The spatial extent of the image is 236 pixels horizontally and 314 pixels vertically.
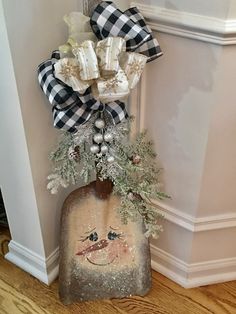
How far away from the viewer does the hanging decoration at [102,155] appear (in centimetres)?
96

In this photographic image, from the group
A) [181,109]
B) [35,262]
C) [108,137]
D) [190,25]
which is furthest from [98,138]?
[35,262]

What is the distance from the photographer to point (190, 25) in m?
0.97

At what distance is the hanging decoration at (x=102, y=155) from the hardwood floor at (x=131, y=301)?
35 millimetres

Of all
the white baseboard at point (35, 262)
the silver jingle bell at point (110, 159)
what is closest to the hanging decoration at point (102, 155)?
the silver jingle bell at point (110, 159)

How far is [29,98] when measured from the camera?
3.53 feet

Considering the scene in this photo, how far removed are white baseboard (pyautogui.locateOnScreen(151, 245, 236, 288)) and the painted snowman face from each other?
7.4 inches

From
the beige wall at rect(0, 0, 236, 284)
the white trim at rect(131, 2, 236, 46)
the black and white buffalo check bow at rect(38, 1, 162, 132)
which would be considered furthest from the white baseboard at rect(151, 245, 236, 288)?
the white trim at rect(131, 2, 236, 46)

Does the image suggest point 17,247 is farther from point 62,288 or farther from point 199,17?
point 199,17

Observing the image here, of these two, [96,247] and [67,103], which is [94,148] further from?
[96,247]

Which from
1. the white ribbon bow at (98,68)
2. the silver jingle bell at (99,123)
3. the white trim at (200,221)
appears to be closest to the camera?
the white ribbon bow at (98,68)

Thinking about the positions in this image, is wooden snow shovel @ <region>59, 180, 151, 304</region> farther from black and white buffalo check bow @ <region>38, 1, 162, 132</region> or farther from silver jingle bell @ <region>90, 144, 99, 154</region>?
black and white buffalo check bow @ <region>38, 1, 162, 132</region>

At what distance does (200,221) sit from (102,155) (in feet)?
A: 1.36

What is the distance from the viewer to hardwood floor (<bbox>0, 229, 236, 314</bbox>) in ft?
4.41

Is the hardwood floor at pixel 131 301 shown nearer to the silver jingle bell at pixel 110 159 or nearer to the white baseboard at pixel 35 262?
the white baseboard at pixel 35 262
